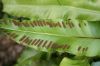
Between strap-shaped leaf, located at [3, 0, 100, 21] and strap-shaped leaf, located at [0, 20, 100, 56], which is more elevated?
strap-shaped leaf, located at [3, 0, 100, 21]

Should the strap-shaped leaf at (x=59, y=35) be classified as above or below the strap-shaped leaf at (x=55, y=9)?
below

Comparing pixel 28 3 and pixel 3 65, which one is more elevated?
pixel 28 3

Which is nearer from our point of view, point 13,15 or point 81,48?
point 81,48

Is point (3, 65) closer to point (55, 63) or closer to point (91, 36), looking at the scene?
point (55, 63)

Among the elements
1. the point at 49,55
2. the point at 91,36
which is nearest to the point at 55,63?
the point at 49,55
